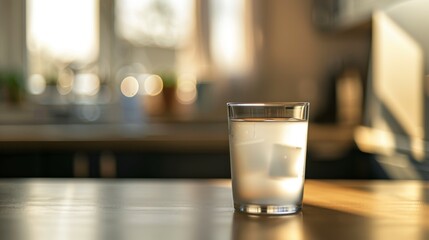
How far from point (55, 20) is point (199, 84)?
2.66 ft

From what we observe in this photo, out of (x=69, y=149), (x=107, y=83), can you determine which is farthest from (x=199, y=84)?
(x=69, y=149)

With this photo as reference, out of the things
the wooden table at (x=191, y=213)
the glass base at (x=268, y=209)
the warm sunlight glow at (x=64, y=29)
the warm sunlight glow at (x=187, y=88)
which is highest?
the warm sunlight glow at (x=64, y=29)

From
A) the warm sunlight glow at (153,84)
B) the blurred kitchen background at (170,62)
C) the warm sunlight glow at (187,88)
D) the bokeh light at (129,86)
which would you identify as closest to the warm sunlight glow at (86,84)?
the blurred kitchen background at (170,62)

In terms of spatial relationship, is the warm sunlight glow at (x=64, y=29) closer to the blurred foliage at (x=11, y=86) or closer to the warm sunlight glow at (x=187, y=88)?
the blurred foliage at (x=11, y=86)

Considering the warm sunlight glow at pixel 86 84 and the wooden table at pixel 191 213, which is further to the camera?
the warm sunlight glow at pixel 86 84

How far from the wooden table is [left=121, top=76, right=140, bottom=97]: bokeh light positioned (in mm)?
2691

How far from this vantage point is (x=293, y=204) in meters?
0.83

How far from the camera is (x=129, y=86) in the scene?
3861mm

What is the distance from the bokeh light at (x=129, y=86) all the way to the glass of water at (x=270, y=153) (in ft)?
10.0

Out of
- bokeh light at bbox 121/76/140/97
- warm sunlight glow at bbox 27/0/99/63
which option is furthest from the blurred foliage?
bokeh light at bbox 121/76/140/97

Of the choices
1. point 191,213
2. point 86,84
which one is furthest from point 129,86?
point 191,213

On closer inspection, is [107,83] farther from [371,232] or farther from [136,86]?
Answer: [371,232]

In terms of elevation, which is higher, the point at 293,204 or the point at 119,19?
the point at 119,19

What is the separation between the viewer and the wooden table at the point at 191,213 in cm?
71
